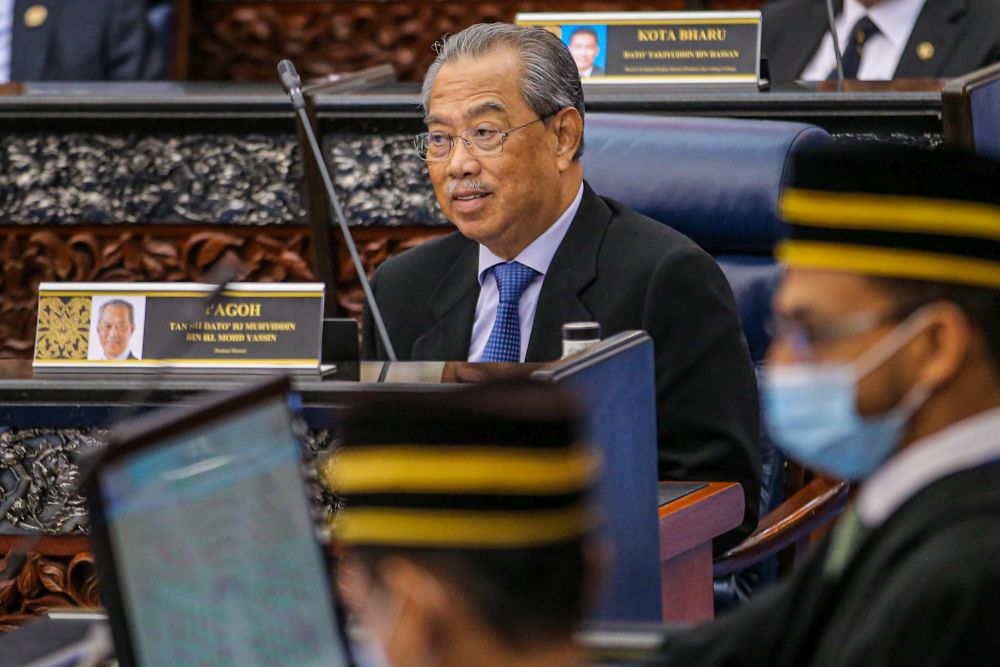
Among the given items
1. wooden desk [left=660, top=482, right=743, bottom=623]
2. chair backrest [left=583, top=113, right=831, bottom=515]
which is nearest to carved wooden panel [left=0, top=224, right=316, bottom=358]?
chair backrest [left=583, top=113, right=831, bottom=515]

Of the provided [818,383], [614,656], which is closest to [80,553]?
[614,656]

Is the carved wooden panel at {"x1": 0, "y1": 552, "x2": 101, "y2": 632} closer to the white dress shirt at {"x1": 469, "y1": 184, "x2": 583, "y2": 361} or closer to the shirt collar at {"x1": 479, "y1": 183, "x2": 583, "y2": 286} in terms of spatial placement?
the white dress shirt at {"x1": 469, "y1": 184, "x2": 583, "y2": 361}

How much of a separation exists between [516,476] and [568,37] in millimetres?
3003

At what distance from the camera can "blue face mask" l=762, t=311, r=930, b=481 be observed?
4.25 ft

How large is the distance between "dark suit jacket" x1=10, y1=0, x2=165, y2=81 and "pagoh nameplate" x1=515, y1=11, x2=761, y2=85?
1.83m

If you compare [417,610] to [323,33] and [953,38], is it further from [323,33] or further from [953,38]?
[323,33]

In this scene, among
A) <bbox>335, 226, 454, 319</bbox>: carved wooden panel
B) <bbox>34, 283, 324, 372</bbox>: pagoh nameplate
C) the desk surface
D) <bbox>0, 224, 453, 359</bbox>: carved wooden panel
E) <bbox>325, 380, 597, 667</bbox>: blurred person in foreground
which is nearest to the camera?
<bbox>325, 380, 597, 667</bbox>: blurred person in foreground

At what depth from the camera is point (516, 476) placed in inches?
44.4

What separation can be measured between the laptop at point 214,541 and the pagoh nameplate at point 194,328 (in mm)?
1054

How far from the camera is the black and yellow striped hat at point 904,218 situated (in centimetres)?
129

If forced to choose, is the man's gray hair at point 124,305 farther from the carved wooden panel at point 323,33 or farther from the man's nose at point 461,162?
the carved wooden panel at point 323,33

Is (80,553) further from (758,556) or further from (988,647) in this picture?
(988,647)

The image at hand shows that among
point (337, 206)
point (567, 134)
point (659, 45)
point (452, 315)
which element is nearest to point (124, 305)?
point (337, 206)

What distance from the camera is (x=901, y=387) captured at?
4.25 feet
